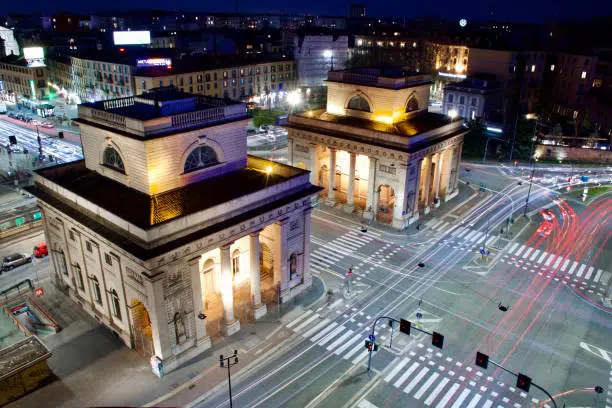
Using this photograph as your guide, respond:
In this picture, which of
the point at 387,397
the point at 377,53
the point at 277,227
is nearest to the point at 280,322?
the point at 277,227

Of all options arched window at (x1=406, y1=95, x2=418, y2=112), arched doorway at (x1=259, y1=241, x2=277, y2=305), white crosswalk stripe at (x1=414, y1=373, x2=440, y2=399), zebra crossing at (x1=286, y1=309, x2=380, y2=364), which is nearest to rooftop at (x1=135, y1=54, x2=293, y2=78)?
arched window at (x1=406, y1=95, x2=418, y2=112)

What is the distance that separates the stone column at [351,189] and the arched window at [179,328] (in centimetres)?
3339

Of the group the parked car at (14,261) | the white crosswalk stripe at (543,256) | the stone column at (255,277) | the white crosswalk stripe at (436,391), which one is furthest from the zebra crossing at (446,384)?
the parked car at (14,261)

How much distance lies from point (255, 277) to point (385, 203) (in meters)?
29.8

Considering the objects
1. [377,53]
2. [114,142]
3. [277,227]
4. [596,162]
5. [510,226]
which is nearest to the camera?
[114,142]

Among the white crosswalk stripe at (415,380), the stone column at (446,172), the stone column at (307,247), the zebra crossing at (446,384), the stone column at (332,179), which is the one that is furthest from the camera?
the stone column at (446,172)

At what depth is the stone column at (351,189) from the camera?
62.6 metres

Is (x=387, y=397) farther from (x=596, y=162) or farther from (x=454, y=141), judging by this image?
(x=596, y=162)

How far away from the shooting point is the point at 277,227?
41.7m

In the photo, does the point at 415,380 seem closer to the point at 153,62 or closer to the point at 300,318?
the point at 300,318

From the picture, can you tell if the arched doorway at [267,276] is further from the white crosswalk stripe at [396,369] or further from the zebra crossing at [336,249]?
the white crosswalk stripe at [396,369]

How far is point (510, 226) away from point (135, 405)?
163 ft

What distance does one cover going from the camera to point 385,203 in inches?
2596

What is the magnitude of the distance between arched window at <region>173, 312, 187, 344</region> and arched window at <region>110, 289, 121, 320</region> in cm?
558
